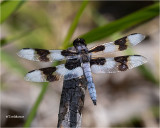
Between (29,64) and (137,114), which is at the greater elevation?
(29,64)

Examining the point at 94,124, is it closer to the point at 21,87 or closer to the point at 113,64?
the point at 21,87

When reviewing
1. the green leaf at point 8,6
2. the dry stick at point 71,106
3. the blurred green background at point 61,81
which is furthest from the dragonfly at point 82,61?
the blurred green background at point 61,81

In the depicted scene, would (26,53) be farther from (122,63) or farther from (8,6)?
(122,63)

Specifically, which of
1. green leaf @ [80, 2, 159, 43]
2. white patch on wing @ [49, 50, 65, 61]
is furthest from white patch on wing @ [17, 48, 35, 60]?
green leaf @ [80, 2, 159, 43]

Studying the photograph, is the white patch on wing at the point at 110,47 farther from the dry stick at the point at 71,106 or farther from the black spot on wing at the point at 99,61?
the dry stick at the point at 71,106

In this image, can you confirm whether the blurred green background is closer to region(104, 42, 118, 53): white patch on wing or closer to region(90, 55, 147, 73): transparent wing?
region(104, 42, 118, 53): white patch on wing

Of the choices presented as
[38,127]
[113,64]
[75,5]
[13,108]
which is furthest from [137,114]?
[75,5]
